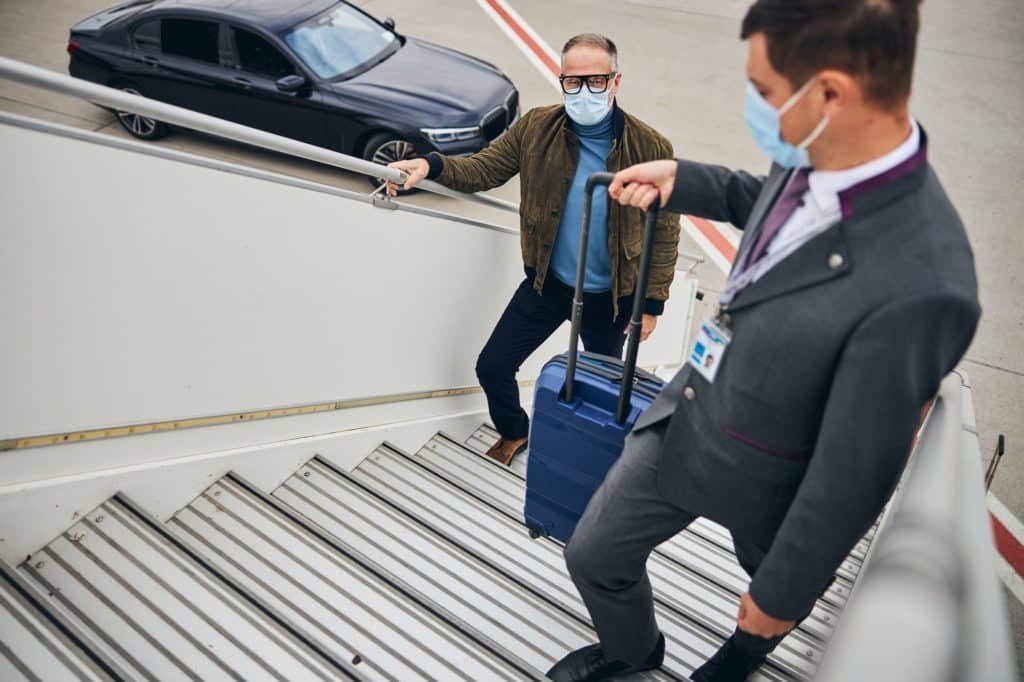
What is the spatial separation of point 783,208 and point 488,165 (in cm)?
176

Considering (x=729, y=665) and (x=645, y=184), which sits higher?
(x=645, y=184)

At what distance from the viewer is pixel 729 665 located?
2109mm

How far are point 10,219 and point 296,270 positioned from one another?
35.2 inches

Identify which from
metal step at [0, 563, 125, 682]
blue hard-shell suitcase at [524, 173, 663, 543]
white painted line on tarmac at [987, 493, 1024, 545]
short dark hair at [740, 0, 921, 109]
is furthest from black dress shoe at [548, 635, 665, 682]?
white painted line on tarmac at [987, 493, 1024, 545]

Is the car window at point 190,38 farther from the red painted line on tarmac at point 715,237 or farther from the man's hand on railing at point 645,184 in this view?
the man's hand on railing at point 645,184

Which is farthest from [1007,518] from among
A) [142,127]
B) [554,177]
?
[142,127]

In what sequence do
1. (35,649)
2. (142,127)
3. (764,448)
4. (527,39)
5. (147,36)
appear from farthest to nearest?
(527,39), (142,127), (147,36), (35,649), (764,448)

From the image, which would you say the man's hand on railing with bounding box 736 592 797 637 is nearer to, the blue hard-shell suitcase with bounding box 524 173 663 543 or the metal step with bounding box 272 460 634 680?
the blue hard-shell suitcase with bounding box 524 173 663 543

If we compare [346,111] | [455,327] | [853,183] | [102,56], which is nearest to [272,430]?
[455,327]

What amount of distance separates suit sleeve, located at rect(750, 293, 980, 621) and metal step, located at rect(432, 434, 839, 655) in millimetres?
821

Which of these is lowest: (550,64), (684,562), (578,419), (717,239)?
(717,239)

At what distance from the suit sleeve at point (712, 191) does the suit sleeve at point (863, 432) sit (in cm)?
65

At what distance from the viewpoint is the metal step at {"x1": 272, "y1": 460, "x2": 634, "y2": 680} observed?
7.45 ft

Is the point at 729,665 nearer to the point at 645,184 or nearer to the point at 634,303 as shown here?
the point at 634,303
